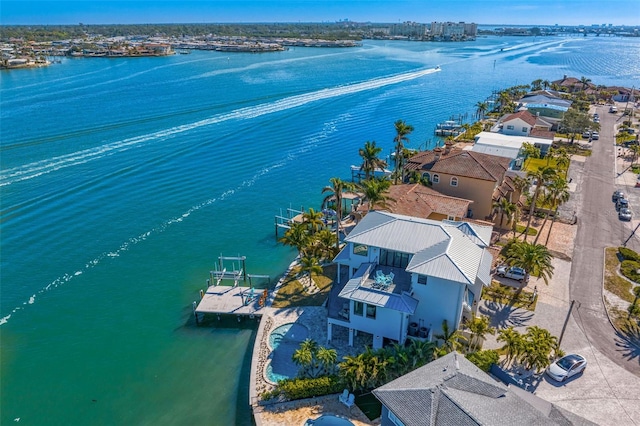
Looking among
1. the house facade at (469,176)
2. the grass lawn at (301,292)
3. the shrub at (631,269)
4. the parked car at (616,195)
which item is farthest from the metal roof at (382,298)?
the parked car at (616,195)

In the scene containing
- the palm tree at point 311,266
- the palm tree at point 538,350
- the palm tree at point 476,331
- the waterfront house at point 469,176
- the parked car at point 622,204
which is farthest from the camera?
the parked car at point 622,204

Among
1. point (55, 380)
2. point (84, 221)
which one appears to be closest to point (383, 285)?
point (55, 380)

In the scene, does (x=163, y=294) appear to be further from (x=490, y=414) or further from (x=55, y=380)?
(x=490, y=414)

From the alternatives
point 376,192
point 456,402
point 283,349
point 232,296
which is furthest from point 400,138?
point 456,402

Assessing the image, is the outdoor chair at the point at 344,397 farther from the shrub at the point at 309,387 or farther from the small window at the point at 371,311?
the small window at the point at 371,311

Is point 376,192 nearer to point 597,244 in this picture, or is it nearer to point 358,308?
point 358,308

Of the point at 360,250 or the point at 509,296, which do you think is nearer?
the point at 360,250
